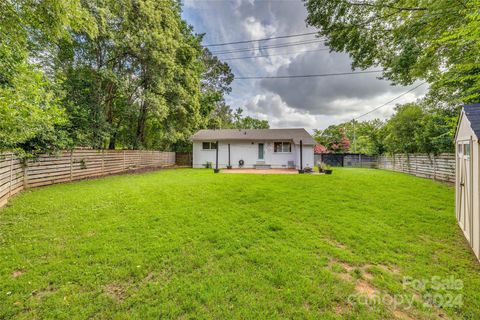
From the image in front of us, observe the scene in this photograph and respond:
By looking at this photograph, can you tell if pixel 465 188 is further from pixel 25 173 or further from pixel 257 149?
pixel 257 149

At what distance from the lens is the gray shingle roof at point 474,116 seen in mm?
3089

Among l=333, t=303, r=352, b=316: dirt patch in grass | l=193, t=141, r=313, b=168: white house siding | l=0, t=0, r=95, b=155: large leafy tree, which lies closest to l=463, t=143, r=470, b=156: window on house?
l=333, t=303, r=352, b=316: dirt patch in grass

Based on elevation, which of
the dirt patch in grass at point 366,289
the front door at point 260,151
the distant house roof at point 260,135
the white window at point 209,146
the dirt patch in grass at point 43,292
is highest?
the distant house roof at point 260,135

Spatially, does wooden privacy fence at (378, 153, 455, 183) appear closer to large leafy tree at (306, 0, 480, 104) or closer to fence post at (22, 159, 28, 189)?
large leafy tree at (306, 0, 480, 104)

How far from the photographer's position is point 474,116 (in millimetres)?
3361

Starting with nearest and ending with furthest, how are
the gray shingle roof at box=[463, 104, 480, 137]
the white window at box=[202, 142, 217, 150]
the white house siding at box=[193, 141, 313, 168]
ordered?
1. the gray shingle roof at box=[463, 104, 480, 137]
2. the white house siding at box=[193, 141, 313, 168]
3. the white window at box=[202, 142, 217, 150]

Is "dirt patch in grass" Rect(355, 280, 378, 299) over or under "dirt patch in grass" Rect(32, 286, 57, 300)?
under

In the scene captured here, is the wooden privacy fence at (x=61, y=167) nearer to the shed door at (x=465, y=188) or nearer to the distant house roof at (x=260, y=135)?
the distant house roof at (x=260, y=135)

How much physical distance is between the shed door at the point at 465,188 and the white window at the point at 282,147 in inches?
494

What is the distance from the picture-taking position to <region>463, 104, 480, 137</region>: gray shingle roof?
3089mm

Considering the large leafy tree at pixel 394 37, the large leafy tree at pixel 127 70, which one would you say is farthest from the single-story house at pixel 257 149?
the large leafy tree at pixel 394 37

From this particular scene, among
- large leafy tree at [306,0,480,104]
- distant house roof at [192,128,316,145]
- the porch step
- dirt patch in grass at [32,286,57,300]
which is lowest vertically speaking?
dirt patch in grass at [32,286,57,300]

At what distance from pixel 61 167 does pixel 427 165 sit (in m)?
19.0

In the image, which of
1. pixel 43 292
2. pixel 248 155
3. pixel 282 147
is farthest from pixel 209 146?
pixel 43 292
